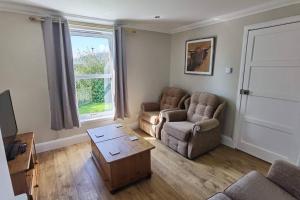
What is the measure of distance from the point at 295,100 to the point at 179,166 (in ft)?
5.84

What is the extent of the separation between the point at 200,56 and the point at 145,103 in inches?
59.8

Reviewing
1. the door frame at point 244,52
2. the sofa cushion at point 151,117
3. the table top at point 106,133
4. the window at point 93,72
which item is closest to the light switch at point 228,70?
the door frame at point 244,52

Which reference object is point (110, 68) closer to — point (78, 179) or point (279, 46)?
point (78, 179)

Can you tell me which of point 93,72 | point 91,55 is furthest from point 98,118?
point 91,55

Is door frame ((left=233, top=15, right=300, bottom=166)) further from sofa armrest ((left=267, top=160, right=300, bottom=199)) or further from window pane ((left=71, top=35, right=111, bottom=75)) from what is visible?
window pane ((left=71, top=35, right=111, bottom=75))

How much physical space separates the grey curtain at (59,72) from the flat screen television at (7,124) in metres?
0.83

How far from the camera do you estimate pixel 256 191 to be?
1.33m

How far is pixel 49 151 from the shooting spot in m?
2.88

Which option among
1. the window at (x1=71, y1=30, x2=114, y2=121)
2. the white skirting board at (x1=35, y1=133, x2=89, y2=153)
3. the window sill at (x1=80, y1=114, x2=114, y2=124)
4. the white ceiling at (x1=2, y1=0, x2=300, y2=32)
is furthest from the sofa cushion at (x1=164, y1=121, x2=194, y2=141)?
the white ceiling at (x1=2, y1=0, x2=300, y2=32)

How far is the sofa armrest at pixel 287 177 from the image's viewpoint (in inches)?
53.0

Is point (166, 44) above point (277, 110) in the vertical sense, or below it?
above

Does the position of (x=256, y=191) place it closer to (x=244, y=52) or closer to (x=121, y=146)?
(x=121, y=146)

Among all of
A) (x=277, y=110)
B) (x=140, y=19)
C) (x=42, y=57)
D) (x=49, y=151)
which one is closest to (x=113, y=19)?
(x=140, y=19)

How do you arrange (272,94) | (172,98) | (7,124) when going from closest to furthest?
(7,124) → (272,94) → (172,98)
